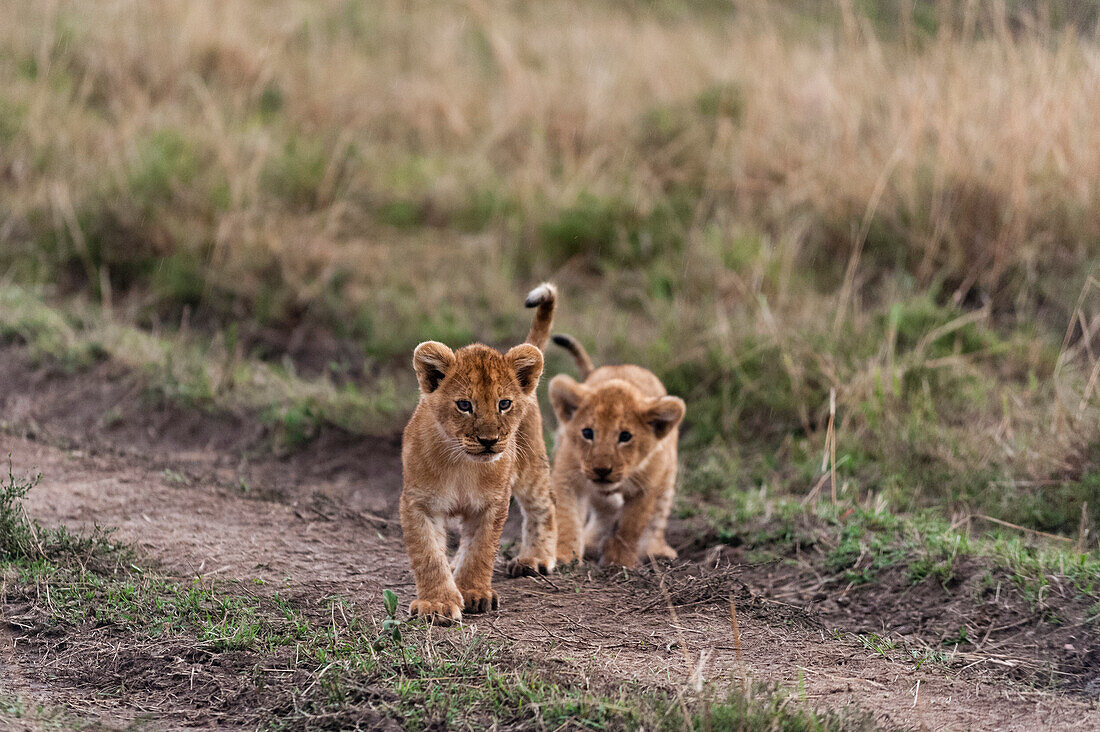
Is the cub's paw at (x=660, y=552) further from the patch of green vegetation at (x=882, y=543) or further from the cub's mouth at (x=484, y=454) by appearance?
the cub's mouth at (x=484, y=454)

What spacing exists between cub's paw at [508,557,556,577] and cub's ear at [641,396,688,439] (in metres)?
0.87

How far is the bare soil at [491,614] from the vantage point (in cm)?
352

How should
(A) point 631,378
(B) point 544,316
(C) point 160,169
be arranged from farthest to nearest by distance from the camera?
1. (C) point 160,169
2. (A) point 631,378
3. (B) point 544,316

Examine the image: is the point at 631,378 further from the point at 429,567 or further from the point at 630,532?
the point at 429,567

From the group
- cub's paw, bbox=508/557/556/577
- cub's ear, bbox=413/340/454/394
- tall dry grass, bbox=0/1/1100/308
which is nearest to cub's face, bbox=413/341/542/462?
cub's ear, bbox=413/340/454/394

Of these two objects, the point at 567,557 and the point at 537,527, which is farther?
the point at 567,557

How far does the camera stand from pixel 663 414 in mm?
5172

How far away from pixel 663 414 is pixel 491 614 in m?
1.45

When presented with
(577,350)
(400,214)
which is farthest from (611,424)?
(400,214)

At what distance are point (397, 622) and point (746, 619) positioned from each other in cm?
145

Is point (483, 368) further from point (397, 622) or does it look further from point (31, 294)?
point (31, 294)

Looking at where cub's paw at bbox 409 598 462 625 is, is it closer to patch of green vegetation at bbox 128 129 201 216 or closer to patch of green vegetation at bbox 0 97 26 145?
patch of green vegetation at bbox 128 129 201 216

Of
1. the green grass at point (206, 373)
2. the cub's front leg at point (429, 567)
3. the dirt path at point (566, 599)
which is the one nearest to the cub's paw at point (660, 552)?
the dirt path at point (566, 599)

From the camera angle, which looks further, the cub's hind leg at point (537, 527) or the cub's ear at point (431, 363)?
the cub's hind leg at point (537, 527)
